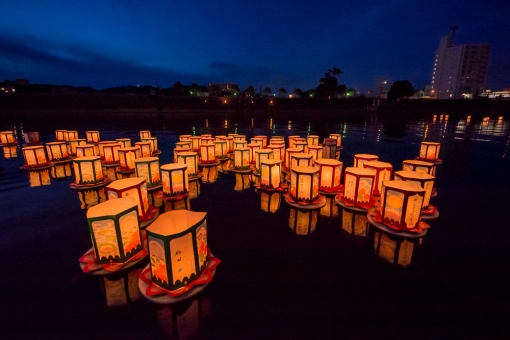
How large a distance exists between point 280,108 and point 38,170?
2371 inches

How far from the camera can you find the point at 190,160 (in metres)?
11.7

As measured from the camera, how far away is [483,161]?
16266 mm

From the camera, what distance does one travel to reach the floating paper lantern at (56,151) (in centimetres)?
1443

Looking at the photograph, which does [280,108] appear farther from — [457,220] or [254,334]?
[254,334]

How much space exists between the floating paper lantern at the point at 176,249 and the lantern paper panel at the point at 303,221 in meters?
3.66

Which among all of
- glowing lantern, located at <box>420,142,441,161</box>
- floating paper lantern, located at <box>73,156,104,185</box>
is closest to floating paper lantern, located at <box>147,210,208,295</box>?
floating paper lantern, located at <box>73,156,104,185</box>

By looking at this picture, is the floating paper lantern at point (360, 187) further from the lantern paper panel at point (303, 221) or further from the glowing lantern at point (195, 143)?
the glowing lantern at point (195, 143)

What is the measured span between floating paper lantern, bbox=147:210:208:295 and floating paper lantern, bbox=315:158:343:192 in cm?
607

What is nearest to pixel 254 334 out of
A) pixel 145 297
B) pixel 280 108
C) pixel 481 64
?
pixel 145 297

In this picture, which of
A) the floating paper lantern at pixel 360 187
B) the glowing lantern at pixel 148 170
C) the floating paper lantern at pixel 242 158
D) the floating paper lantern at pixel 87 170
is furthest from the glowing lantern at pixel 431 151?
the floating paper lantern at pixel 87 170

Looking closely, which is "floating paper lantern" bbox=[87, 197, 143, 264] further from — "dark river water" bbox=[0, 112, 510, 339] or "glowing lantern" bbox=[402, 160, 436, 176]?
"glowing lantern" bbox=[402, 160, 436, 176]

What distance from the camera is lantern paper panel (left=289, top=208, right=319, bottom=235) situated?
760 centimetres

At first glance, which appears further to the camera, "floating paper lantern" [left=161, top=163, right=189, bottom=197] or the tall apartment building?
the tall apartment building

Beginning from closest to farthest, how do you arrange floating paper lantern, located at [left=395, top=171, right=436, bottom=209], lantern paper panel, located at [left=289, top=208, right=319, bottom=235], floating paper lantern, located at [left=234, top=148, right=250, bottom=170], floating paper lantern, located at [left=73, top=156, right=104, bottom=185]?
lantern paper panel, located at [left=289, top=208, right=319, bottom=235]
floating paper lantern, located at [left=395, top=171, right=436, bottom=209]
floating paper lantern, located at [left=73, top=156, right=104, bottom=185]
floating paper lantern, located at [left=234, top=148, right=250, bottom=170]
